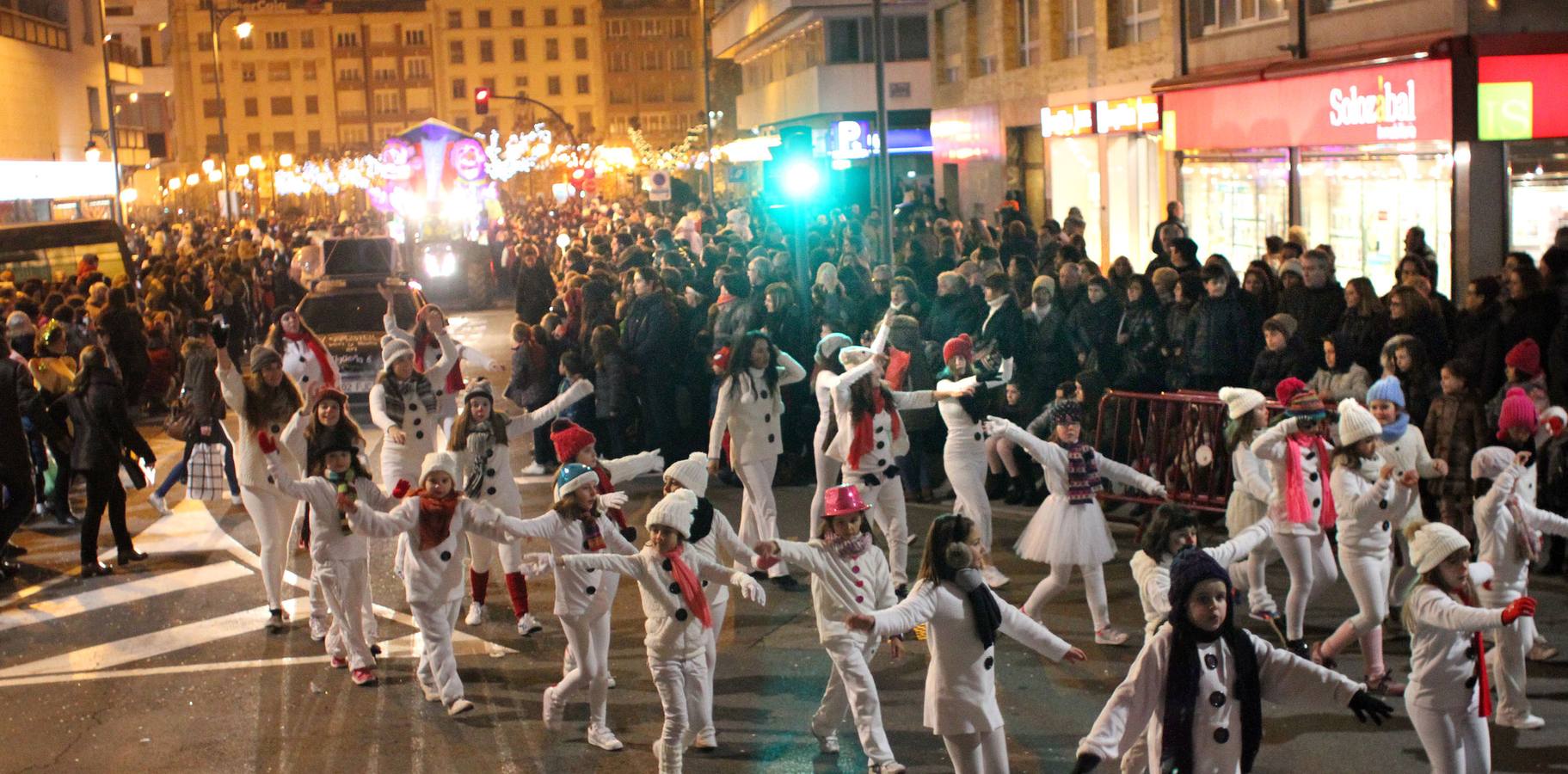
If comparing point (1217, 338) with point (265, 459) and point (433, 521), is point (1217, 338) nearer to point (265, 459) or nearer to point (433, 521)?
point (433, 521)

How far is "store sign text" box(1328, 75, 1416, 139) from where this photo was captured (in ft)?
57.6

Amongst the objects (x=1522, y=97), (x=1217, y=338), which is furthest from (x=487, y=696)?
(x=1522, y=97)

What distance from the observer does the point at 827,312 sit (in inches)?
661

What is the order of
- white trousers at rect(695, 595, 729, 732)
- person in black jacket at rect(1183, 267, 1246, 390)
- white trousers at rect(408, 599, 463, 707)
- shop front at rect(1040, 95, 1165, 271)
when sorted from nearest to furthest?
white trousers at rect(695, 595, 729, 732) → white trousers at rect(408, 599, 463, 707) → person in black jacket at rect(1183, 267, 1246, 390) → shop front at rect(1040, 95, 1165, 271)

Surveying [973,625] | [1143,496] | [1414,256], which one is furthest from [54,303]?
[973,625]

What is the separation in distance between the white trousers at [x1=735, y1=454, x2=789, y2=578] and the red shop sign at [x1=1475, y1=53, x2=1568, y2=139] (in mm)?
8864

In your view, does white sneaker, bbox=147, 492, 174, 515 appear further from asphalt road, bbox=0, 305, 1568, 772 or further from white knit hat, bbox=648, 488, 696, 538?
white knit hat, bbox=648, 488, 696, 538

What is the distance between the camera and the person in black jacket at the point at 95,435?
1334 cm

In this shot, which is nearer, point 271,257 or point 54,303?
point 54,303

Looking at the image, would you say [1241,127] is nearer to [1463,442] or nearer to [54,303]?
[1463,442]

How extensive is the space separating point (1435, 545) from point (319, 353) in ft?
31.4

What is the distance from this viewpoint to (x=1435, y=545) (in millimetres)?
6934

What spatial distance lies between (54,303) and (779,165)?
8944 millimetres

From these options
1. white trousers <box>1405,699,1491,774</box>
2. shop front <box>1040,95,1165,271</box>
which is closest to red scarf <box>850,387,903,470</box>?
white trousers <box>1405,699,1491,774</box>
